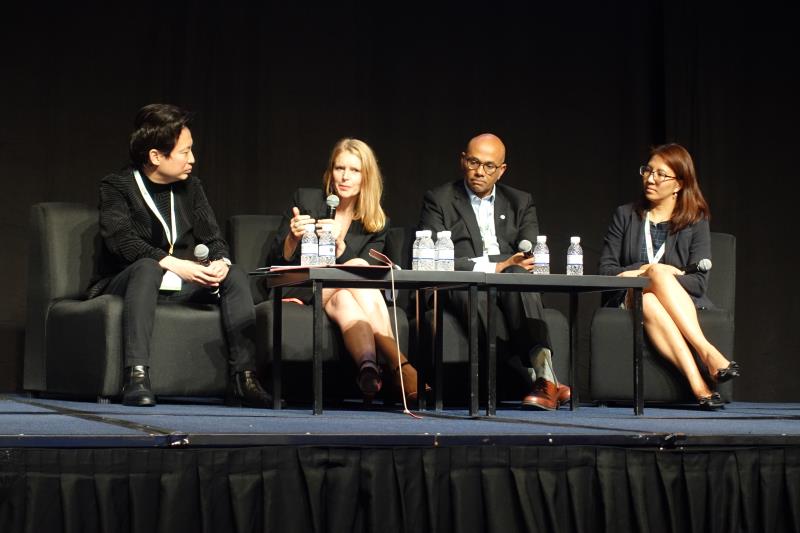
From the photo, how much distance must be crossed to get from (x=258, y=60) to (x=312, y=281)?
2064mm

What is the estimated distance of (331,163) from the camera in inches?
172

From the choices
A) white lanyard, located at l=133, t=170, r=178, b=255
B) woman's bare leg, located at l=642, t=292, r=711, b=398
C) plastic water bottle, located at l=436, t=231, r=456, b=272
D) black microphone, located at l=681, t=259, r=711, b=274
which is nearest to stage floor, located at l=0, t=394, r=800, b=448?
woman's bare leg, located at l=642, t=292, r=711, b=398

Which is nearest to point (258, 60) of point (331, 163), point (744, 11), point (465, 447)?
point (331, 163)

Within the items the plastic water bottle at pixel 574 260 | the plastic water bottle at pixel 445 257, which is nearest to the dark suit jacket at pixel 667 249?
the plastic water bottle at pixel 574 260

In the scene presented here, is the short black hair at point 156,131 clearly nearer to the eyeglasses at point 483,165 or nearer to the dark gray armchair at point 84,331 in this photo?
the dark gray armchair at point 84,331

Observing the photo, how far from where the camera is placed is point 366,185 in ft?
14.3

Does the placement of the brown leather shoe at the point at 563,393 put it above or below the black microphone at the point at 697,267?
below

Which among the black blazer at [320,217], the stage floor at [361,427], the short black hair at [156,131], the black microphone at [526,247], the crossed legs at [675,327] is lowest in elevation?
the stage floor at [361,427]

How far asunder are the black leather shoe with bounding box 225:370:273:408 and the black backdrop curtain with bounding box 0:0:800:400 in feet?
4.46

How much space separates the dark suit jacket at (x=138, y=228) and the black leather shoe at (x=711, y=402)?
1.79 metres

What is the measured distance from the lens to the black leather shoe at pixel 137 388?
376 cm

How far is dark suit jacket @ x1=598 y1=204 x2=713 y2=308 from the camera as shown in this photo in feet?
14.8

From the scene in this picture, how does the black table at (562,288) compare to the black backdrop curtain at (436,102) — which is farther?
the black backdrop curtain at (436,102)

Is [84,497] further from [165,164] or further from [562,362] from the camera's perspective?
[562,362]
